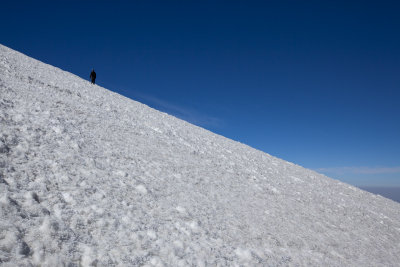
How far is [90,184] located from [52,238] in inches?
71.5

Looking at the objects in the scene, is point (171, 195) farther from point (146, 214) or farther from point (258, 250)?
point (258, 250)

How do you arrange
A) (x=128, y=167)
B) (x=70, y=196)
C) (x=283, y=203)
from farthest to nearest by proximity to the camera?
(x=283, y=203), (x=128, y=167), (x=70, y=196)

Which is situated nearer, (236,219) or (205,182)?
(236,219)

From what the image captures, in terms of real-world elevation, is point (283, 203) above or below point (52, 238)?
above

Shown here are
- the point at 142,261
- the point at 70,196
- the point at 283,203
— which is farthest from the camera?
the point at 283,203

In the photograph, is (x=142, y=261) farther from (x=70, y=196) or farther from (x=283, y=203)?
(x=283, y=203)

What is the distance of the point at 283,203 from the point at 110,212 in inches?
246

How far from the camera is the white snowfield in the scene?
148 inches

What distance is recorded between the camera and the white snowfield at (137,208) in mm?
3768

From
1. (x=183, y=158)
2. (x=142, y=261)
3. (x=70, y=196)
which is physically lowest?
(x=142, y=261)

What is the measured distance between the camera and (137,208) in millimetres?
5168

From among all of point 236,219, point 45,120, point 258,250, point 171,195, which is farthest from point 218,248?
point 45,120

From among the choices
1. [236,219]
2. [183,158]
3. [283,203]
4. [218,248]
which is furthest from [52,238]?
[283,203]

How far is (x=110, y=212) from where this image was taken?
467 centimetres
